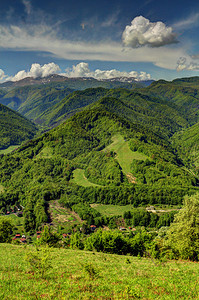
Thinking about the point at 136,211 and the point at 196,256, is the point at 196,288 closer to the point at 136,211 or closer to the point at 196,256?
the point at 196,256

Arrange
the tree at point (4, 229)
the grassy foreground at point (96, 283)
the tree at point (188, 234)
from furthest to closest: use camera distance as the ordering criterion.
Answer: the tree at point (4, 229) → the tree at point (188, 234) → the grassy foreground at point (96, 283)

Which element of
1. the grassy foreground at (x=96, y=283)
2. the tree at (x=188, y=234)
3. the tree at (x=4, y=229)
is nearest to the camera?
the grassy foreground at (x=96, y=283)

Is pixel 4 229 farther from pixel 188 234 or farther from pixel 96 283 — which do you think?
pixel 188 234

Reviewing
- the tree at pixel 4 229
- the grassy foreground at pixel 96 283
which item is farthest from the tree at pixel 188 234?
the tree at pixel 4 229

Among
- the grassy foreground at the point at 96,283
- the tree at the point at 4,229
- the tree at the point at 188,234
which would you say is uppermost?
the grassy foreground at the point at 96,283

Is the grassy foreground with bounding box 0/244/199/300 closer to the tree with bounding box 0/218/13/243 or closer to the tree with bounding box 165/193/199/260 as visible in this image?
the tree with bounding box 165/193/199/260

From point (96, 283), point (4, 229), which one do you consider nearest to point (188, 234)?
point (96, 283)

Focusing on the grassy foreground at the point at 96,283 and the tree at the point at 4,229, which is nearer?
the grassy foreground at the point at 96,283

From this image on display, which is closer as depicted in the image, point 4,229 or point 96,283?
point 96,283

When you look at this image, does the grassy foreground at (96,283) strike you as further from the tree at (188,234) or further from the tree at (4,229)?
the tree at (4,229)

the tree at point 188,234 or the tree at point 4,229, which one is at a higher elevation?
the tree at point 188,234

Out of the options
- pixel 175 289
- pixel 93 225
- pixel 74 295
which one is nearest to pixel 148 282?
pixel 175 289
